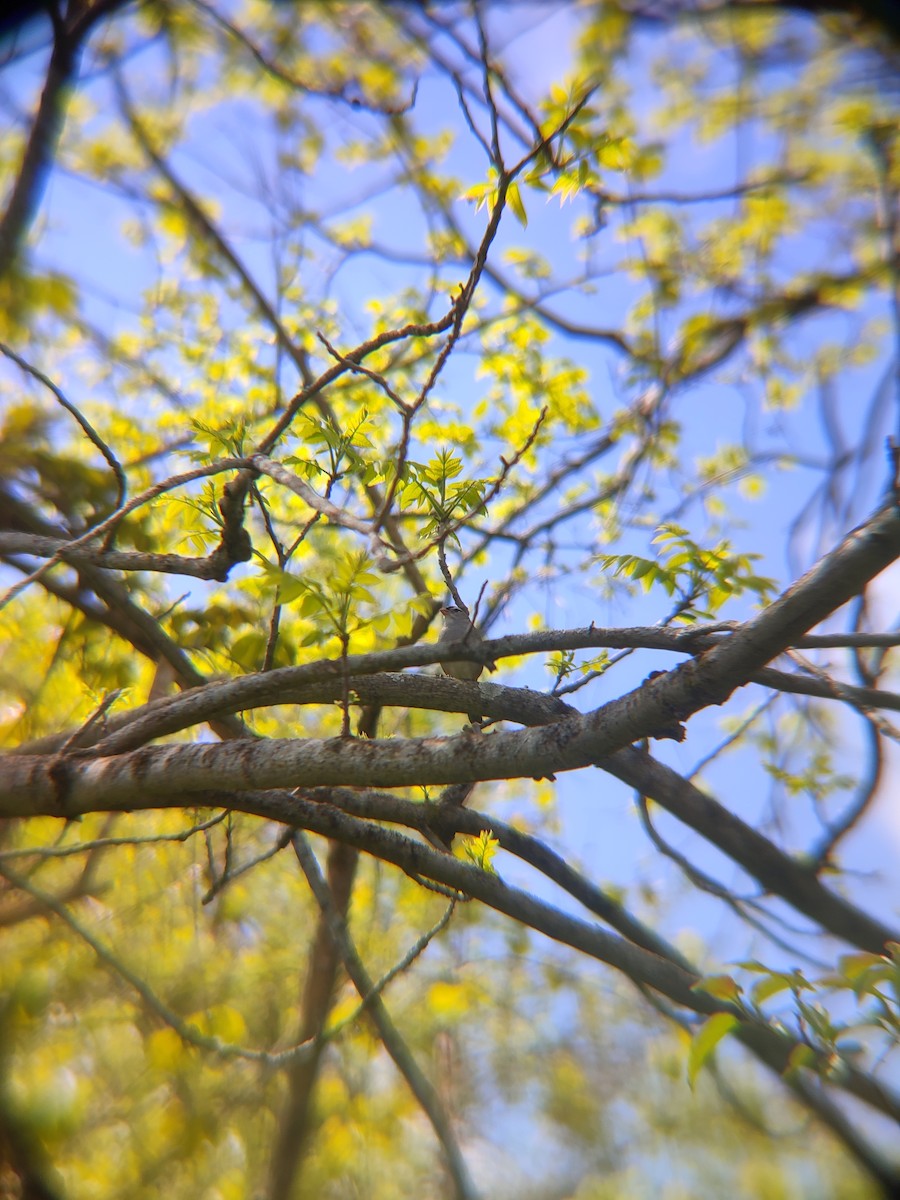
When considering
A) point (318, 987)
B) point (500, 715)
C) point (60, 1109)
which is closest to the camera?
point (500, 715)

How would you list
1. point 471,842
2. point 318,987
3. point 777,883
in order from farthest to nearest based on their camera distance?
point 318,987, point 777,883, point 471,842

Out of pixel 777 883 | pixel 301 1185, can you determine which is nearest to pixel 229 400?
pixel 777 883

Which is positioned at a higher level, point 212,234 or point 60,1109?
point 212,234

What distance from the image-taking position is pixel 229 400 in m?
4.99

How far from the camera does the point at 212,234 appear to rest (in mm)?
4574

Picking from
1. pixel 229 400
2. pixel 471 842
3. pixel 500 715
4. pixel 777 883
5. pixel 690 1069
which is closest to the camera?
pixel 690 1069

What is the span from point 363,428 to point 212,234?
3319mm

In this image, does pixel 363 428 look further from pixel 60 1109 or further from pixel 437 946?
pixel 437 946

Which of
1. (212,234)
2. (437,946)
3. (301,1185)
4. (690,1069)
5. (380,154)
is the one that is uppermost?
(380,154)

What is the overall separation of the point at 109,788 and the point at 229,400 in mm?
3599

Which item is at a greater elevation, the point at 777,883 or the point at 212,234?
the point at 212,234

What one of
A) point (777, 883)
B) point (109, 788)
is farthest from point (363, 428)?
point (777, 883)

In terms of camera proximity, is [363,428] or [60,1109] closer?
[363,428]

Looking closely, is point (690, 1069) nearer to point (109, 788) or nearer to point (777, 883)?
point (109, 788)
